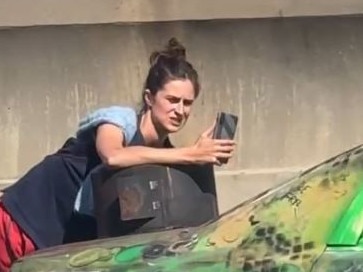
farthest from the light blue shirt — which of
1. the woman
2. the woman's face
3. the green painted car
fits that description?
the green painted car

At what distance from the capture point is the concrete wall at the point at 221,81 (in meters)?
7.76

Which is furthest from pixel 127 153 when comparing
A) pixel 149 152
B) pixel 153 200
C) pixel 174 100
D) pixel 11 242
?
pixel 11 242

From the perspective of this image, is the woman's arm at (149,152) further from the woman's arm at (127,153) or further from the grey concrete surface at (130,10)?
the grey concrete surface at (130,10)

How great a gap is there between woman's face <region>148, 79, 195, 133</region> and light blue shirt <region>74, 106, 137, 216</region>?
0.37 ft

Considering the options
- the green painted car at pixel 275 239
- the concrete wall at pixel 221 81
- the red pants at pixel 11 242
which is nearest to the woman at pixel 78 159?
the red pants at pixel 11 242

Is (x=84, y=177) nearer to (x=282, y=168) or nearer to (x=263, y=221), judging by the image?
(x=263, y=221)

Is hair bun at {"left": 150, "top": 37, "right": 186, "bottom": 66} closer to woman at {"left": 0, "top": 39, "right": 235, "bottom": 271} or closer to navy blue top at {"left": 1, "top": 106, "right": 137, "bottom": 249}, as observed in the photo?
woman at {"left": 0, "top": 39, "right": 235, "bottom": 271}

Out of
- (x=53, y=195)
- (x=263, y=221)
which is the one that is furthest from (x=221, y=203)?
(x=263, y=221)

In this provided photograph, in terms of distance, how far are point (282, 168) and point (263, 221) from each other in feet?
14.1

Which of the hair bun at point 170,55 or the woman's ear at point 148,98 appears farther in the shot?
the hair bun at point 170,55

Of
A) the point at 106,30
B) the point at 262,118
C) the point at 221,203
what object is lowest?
the point at 221,203

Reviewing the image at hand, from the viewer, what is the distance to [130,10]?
7.77 meters

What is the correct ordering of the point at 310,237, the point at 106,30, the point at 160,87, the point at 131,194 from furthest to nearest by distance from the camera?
the point at 106,30 < the point at 160,87 < the point at 131,194 < the point at 310,237

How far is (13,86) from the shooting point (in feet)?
25.5
